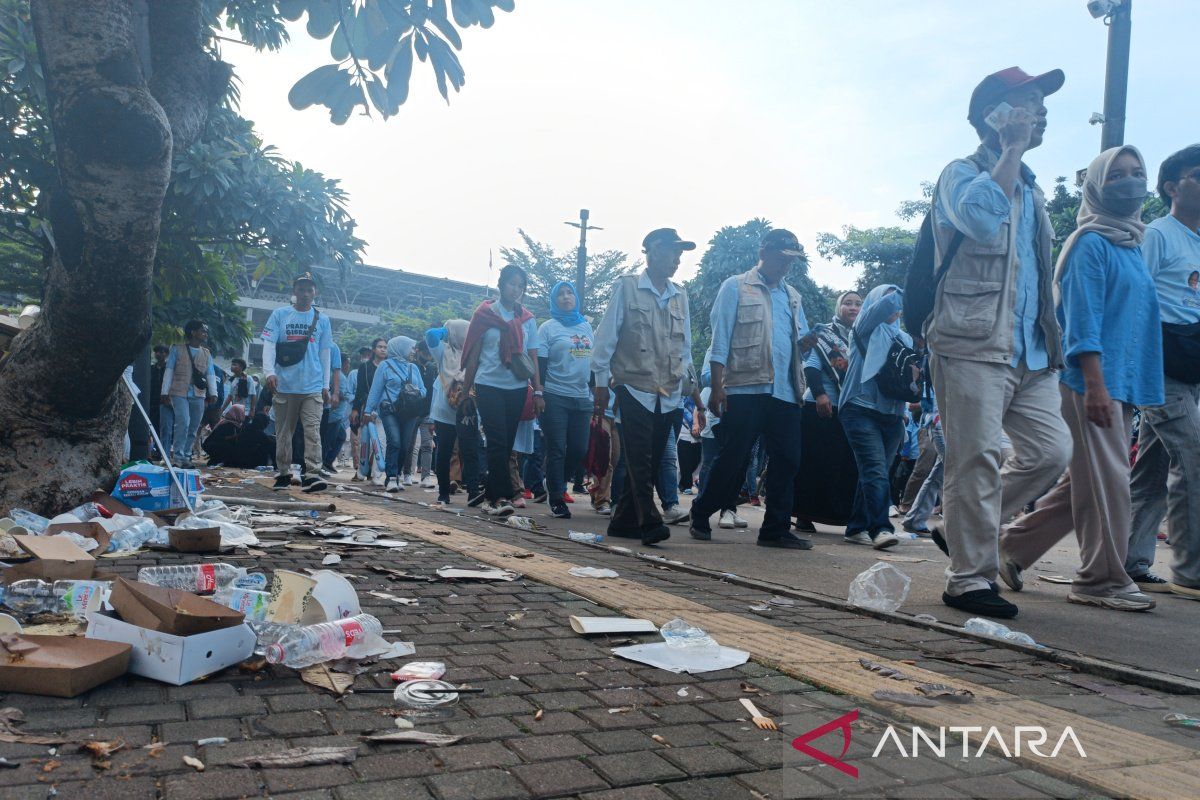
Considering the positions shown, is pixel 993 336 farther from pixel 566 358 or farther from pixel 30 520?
pixel 566 358

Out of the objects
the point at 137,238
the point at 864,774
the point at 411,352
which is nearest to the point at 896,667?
the point at 864,774

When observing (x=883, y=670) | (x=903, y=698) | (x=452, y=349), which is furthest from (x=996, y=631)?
(x=452, y=349)

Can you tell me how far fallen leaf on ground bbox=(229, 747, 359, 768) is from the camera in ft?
6.69

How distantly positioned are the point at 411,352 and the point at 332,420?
2081 mm

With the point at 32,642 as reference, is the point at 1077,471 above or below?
above

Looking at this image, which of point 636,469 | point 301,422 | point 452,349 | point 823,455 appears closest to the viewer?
point 636,469

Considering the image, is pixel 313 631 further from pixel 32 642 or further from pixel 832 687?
pixel 832 687

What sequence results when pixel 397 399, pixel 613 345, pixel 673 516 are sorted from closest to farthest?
pixel 613 345, pixel 673 516, pixel 397 399

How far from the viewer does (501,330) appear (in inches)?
332

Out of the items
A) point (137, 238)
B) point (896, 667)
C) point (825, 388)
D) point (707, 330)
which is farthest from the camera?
point (707, 330)

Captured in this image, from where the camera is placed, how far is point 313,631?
9.54 ft

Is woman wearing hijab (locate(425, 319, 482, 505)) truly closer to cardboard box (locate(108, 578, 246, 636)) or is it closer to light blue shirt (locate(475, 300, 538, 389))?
light blue shirt (locate(475, 300, 538, 389))

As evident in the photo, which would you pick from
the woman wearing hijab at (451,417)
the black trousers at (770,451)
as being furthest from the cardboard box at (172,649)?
the woman wearing hijab at (451,417)

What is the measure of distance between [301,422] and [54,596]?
21.9ft
